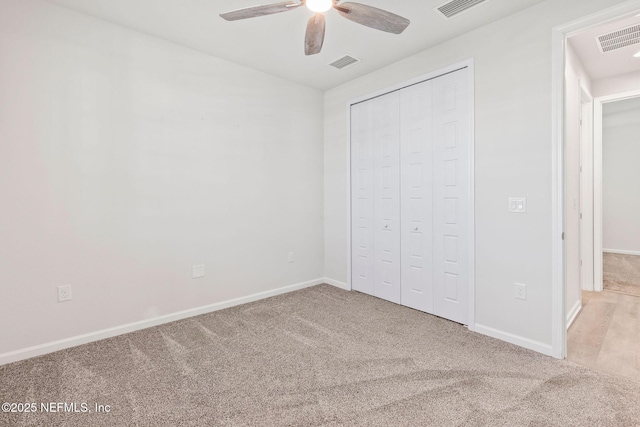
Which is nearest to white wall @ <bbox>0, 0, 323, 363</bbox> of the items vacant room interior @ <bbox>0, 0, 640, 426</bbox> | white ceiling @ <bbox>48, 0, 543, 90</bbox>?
vacant room interior @ <bbox>0, 0, 640, 426</bbox>

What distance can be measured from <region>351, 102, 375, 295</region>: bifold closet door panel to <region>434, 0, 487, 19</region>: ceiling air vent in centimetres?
131

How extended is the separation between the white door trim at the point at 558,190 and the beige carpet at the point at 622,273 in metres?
2.38

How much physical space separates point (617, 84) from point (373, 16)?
11.8 feet

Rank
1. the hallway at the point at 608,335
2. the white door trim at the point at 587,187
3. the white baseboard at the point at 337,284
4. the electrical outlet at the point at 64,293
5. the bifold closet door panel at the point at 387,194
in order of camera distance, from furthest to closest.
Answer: the white baseboard at the point at 337,284
the white door trim at the point at 587,187
the bifold closet door panel at the point at 387,194
the electrical outlet at the point at 64,293
the hallway at the point at 608,335

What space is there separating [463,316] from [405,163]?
1601 millimetres

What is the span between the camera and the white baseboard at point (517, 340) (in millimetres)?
2310

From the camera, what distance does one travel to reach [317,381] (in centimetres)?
197

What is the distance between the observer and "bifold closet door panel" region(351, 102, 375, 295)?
3719mm

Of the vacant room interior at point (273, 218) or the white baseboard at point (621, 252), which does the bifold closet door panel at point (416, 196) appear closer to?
the vacant room interior at point (273, 218)

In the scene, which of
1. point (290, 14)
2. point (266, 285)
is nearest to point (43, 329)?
point (266, 285)

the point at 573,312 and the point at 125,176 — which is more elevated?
the point at 125,176

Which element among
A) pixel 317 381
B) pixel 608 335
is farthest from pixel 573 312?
pixel 317 381

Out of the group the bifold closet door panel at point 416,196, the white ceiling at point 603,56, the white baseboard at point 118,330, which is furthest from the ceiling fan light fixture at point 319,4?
the white baseboard at point 118,330

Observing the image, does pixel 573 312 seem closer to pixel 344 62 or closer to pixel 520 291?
pixel 520 291
